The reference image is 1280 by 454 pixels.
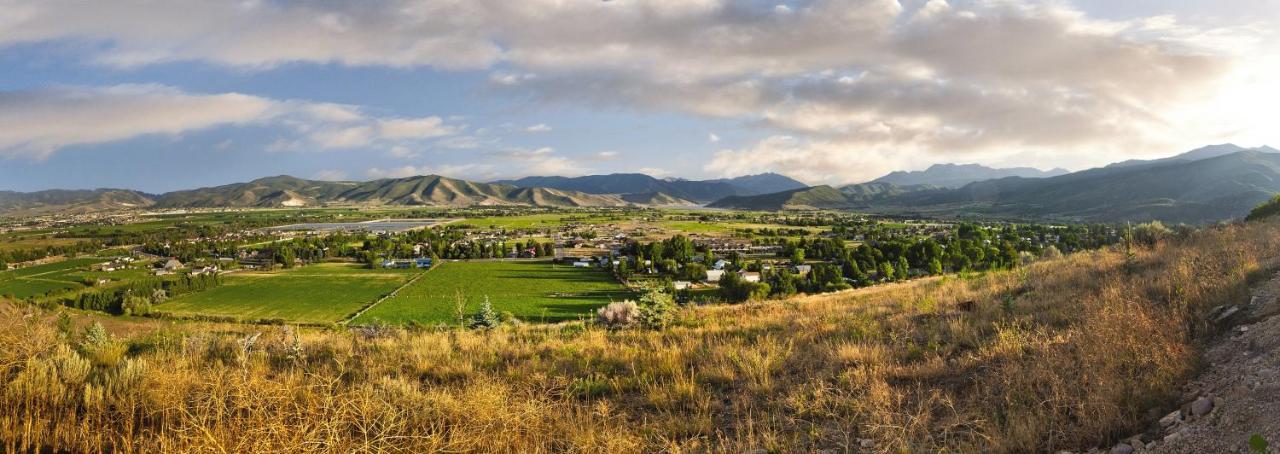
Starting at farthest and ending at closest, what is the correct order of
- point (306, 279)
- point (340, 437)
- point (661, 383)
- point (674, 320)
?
point (306, 279)
point (674, 320)
point (661, 383)
point (340, 437)

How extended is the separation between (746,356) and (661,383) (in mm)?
1491

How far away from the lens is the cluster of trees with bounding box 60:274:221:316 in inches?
2803

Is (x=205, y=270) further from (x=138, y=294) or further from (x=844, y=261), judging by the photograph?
(x=844, y=261)

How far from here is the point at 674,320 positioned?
15.0 metres

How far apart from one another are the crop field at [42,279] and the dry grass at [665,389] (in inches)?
4361

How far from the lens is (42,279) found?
9456 centimetres

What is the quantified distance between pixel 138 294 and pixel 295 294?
2386 cm

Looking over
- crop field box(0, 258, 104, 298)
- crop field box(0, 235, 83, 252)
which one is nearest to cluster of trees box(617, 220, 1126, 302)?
crop field box(0, 258, 104, 298)

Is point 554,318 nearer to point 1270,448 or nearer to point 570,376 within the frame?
point 570,376

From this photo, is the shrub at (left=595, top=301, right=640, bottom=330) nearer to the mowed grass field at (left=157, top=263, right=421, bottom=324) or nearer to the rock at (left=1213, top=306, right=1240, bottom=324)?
the rock at (left=1213, top=306, right=1240, bottom=324)

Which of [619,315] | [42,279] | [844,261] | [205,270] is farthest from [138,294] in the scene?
[844,261]

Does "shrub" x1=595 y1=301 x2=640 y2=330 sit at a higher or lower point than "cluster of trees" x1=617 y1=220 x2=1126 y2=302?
higher

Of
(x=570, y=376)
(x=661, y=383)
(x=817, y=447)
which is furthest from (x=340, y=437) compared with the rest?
(x=817, y=447)

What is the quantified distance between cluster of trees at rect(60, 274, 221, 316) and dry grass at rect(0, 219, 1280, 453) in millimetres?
89182
